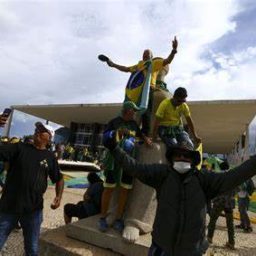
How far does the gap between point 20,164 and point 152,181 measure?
1528 mm

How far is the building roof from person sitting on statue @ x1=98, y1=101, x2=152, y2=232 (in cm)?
1852

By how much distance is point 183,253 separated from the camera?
2412 mm

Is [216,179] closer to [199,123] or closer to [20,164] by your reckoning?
[20,164]

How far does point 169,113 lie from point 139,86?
649mm

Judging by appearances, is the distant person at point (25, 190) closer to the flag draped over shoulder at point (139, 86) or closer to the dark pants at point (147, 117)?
the flag draped over shoulder at point (139, 86)

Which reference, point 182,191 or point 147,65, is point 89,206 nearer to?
point 147,65

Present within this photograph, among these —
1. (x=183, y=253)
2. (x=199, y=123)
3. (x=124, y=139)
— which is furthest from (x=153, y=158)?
(x=199, y=123)

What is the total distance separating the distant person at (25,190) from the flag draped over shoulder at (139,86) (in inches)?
63.2

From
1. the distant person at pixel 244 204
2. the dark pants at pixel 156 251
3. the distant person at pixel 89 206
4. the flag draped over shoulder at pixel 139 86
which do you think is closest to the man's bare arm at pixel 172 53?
the flag draped over shoulder at pixel 139 86

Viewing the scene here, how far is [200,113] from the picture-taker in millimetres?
25078

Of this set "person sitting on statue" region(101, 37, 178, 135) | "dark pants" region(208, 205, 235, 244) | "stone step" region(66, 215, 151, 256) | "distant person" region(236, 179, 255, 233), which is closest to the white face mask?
"stone step" region(66, 215, 151, 256)

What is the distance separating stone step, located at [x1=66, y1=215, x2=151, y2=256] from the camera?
3568mm

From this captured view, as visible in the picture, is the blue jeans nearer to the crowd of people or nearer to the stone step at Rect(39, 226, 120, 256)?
the crowd of people

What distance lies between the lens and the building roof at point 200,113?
22438mm
